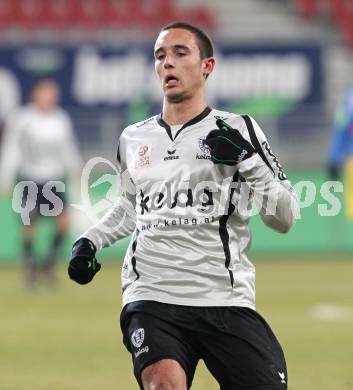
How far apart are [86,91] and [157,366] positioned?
1696cm

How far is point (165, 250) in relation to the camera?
516cm

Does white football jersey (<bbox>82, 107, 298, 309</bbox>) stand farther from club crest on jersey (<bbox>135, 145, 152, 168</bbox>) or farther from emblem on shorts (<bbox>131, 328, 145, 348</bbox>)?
emblem on shorts (<bbox>131, 328, 145, 348</bbox>)

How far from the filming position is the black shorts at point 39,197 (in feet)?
51.2

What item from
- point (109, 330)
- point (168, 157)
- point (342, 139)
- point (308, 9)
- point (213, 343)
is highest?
point (308, 9)

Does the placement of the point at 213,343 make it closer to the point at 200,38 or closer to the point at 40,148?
the point at 200,38

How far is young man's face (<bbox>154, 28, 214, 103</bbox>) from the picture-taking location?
518 cm

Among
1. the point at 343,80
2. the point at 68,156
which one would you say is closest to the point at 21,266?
the point at 68,156

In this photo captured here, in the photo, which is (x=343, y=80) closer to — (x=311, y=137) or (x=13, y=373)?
(x=311, y=137)

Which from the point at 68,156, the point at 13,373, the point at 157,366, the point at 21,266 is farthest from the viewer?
the point at 21,266

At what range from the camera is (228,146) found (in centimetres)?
486

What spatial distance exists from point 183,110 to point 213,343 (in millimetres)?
1001

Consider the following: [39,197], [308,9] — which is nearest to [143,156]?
[39,197]

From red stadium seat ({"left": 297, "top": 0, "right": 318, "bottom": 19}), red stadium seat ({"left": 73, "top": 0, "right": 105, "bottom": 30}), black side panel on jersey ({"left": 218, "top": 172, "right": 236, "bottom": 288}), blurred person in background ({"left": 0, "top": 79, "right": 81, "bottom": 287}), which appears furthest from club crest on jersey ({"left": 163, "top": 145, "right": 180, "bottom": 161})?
red stadium seat ({"left": 297, "top": 0, "right": 318, "bottom": 19})

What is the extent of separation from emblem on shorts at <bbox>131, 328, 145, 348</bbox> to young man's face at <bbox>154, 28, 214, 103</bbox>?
0.98 meters
